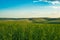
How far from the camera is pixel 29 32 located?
3357mm

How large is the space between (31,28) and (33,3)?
0.36 metres

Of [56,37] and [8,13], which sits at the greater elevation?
[8,13]

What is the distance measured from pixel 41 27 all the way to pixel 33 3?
363 mm

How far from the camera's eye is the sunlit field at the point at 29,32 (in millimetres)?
3344

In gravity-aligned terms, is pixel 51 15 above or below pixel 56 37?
above

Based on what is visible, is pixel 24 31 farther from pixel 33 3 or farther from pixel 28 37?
pixel 33 3

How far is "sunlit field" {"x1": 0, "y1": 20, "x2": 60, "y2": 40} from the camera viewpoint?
11.0 feet

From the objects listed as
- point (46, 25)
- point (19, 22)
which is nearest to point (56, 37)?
point (46, 25)

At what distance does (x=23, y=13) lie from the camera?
349 cm

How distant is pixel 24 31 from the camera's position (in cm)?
337

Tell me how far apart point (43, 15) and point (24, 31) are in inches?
14.5

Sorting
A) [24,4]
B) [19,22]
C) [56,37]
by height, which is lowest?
[56,37]

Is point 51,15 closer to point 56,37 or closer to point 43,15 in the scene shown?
point 43,15

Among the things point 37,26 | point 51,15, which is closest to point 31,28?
point 37,26
